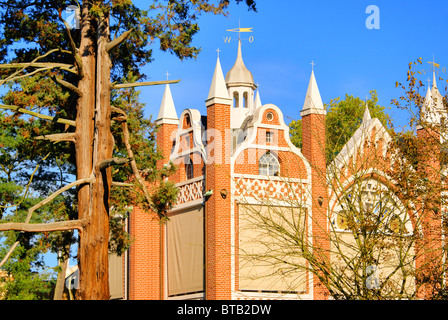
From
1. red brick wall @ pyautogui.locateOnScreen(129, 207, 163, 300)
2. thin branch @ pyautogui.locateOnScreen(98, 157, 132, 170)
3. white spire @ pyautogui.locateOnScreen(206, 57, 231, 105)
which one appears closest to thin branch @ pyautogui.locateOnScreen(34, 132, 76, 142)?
thin branch @ pyautogui.locateOnScreen(98, 157, 132, 170)

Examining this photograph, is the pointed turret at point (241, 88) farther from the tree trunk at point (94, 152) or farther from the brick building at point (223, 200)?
the tree trunk at point (94, 152)

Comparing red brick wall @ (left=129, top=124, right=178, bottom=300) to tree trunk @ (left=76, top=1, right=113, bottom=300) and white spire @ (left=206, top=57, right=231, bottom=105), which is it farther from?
tree trunk @ (left=76, top=1, right=113, bottom=300)

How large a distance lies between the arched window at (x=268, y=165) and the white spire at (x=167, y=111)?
5.19 m

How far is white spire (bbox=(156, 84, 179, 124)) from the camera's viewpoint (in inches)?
1275

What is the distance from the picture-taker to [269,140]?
2967 centimetres

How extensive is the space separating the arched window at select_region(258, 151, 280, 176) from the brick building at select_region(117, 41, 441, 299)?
0.04m

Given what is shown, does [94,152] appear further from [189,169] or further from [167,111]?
[167,111]

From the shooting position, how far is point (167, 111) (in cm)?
3259

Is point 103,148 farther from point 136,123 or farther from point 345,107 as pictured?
point 345,107

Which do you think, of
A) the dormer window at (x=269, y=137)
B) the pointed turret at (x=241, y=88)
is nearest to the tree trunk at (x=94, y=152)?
the dormer window at (x=269, y=137)
